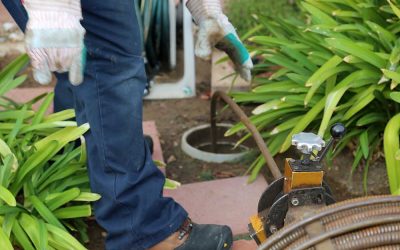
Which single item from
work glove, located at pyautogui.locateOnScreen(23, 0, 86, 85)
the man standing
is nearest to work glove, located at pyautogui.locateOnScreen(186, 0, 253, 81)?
the man standing

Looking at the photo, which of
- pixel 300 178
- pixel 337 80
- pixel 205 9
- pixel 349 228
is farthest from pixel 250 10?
pixel 349 228

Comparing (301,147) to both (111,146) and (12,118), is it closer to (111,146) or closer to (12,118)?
(111,146)

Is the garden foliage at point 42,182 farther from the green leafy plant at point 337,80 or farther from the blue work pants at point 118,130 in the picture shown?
the green leafy plant at point 337,80

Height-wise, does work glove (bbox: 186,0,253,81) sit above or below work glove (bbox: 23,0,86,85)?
below

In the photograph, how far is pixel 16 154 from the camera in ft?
7.68

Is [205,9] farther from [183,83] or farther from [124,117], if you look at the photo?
[183,83]

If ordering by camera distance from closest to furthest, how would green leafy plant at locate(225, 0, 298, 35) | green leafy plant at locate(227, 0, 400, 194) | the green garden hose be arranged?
green leafy plant at locate(227, 0, 400, 194) < the green garden hose < green leafy plant at locate(225, 0, 298, 35)

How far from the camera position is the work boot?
6.95ft

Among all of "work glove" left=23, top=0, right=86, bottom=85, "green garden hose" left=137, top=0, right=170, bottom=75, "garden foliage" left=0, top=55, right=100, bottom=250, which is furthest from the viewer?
"green garden hose" left=137, top=0, right=170, bottom=75

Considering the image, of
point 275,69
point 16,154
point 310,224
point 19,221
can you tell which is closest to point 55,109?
point 16,154

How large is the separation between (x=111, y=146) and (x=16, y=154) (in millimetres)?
612

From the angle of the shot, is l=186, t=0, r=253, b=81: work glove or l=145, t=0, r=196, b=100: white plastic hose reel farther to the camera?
l=145, t=0, r=196, b=100: white plastic hose reel

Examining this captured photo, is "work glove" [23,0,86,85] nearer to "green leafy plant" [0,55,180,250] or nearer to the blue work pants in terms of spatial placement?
the blue work pants

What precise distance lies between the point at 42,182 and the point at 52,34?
1.01 m
